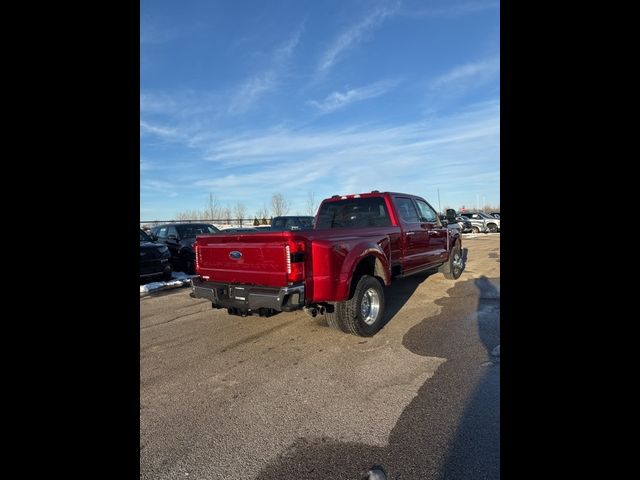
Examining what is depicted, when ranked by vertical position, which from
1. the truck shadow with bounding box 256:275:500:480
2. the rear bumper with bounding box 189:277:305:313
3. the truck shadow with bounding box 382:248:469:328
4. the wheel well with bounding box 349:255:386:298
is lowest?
the truck shadow with bounding box 256:275:500:480

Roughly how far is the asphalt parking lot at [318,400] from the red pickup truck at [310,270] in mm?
513

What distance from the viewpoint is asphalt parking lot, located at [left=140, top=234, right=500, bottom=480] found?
2.36 meters

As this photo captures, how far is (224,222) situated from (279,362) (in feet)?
144

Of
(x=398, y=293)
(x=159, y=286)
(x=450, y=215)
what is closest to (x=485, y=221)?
(x=450, y=215)

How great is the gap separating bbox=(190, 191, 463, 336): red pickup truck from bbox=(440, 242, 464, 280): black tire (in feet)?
10.5

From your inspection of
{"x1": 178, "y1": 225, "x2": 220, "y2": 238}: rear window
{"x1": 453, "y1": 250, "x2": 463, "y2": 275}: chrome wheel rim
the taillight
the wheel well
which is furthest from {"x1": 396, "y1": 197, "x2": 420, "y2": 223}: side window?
{"x1": 178, "y1": 225, "x2": 220, "y2": 238}: rear window

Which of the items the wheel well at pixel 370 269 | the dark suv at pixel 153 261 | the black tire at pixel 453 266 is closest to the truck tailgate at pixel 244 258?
the wheel well at pixel 370 269

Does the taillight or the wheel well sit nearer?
the taillight

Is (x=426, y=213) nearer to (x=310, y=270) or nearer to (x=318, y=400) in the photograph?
(x=310, y=270)

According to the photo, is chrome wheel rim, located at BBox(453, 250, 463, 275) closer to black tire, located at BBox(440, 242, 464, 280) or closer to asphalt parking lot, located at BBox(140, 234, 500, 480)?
black tire, located at BBox(440, 242, 464, 280)

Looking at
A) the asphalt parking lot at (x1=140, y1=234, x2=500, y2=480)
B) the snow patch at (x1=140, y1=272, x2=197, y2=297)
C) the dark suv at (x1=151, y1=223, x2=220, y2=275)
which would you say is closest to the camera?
the asphalt parking lot at (x1=140, y1=234, x2=500, y2=480)
